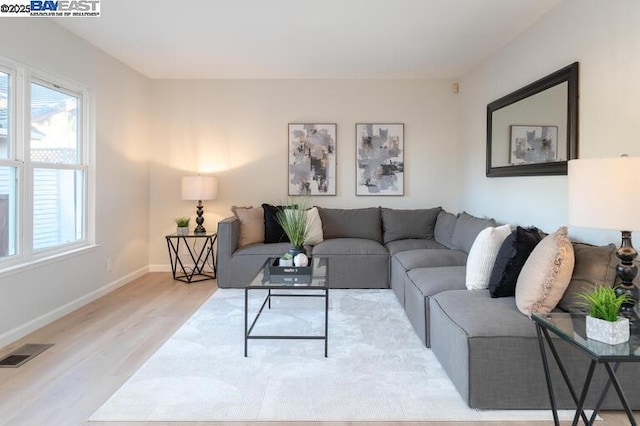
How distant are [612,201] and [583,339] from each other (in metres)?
0.64

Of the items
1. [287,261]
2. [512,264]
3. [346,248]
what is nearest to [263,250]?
[346,248]

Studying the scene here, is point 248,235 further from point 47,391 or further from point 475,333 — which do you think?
point 475,333

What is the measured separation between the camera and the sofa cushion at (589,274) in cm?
216

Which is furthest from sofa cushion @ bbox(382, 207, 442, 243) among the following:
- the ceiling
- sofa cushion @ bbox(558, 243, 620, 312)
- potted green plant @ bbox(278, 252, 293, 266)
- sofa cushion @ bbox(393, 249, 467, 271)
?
sofa cushion @ bbox(558, 243, 620, 312)

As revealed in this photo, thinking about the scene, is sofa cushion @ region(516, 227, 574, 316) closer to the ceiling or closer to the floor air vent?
the ceiling

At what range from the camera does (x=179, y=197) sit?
5.48 meters

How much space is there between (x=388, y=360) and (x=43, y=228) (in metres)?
3.00

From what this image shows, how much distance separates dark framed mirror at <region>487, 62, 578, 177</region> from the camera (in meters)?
2.98

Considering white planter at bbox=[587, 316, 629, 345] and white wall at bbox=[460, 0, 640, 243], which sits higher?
white wall at bbox=[460, 0, 640, 243]

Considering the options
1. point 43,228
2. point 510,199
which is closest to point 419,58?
point 510,199

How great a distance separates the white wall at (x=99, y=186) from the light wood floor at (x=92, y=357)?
7.2 inches

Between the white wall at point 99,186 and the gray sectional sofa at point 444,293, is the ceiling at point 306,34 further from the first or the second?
the gray sectional sofa at point 444,293

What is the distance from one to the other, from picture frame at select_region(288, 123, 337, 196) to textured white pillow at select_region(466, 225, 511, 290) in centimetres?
281

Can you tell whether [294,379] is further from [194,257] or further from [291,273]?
[194,257]
